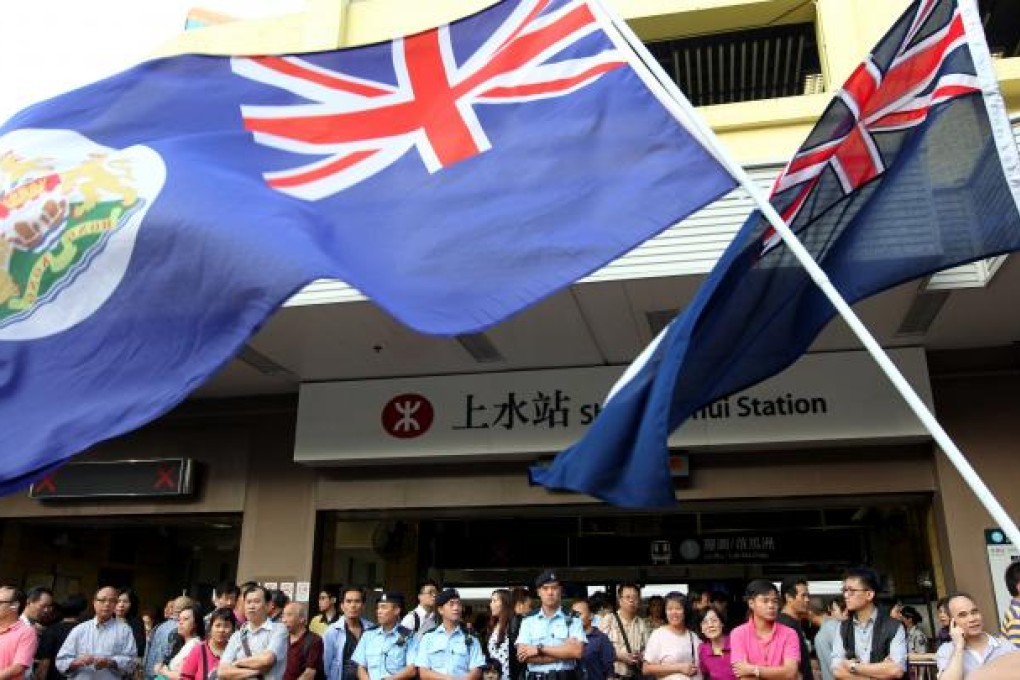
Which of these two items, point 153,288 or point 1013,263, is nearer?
point 153,288

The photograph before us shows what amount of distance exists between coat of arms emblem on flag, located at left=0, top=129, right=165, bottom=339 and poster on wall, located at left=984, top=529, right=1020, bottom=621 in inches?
324

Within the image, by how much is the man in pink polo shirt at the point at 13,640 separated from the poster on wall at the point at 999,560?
8305 mm

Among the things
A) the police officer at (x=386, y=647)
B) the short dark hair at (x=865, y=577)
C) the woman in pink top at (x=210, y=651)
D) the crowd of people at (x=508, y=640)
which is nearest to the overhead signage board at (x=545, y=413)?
the crowd of people at (x=508, y=640)

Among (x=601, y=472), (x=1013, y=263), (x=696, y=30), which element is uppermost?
(x=696, y=30)

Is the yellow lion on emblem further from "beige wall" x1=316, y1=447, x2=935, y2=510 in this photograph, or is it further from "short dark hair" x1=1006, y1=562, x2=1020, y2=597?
"beige wall" x1=316, y1=447, x2=935, y2=510

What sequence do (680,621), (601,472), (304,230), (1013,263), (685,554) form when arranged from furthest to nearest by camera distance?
(685,554)
(1013,263)
(680,621)
(304,230)
(601,472)

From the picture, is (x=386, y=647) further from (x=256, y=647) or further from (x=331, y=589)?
(x=331, y=589)

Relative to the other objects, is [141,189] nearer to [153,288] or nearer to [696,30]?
[153,288]

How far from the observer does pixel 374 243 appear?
3.69 meters

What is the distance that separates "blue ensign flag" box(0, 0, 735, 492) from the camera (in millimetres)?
3436

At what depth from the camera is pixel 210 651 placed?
645 centimetres

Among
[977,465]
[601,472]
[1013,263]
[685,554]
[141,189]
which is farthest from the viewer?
[685,554]

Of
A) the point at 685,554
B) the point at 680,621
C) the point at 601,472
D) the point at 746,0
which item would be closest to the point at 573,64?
the point at 601,472

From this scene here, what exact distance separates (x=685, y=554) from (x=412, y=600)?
4.07 metres
